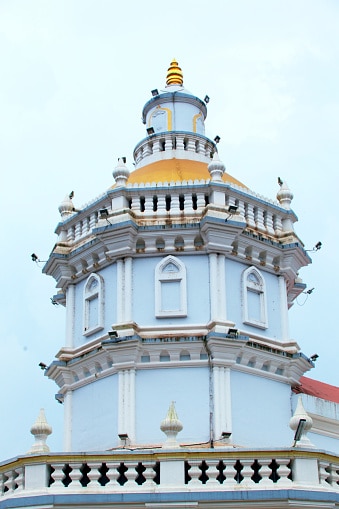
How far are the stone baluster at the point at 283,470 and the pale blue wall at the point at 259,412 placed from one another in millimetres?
5092

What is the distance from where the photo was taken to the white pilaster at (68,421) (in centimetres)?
2030

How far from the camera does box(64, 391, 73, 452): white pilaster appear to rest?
20.3 m

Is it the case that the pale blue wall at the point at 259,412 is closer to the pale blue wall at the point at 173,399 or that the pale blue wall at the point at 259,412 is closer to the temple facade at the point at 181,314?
the temple facade at the point at 181,314

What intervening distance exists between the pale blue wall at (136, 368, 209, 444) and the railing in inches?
195

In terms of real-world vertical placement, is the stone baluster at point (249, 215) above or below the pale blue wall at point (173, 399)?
above

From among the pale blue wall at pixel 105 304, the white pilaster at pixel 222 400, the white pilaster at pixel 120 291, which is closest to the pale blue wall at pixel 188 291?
the white pilaster at pixel 120 291

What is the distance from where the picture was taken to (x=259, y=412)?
19.6m

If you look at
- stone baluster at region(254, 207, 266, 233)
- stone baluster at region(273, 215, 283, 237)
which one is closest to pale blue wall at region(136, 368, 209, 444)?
stone baluster at region(254, 207, 266, 233)

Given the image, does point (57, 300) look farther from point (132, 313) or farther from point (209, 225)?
point (209, 225)

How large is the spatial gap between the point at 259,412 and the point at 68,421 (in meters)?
4.36

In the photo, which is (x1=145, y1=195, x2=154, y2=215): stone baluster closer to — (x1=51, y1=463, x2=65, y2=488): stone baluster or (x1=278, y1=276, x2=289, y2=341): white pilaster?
(x1=278, y1=276, x2=289, y2=341): white pilaster

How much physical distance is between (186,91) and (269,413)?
9.59 metres

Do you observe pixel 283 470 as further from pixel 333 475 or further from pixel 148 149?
pixel 148 149

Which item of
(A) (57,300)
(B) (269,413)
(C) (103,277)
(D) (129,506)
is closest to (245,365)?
(B) (269,413)
